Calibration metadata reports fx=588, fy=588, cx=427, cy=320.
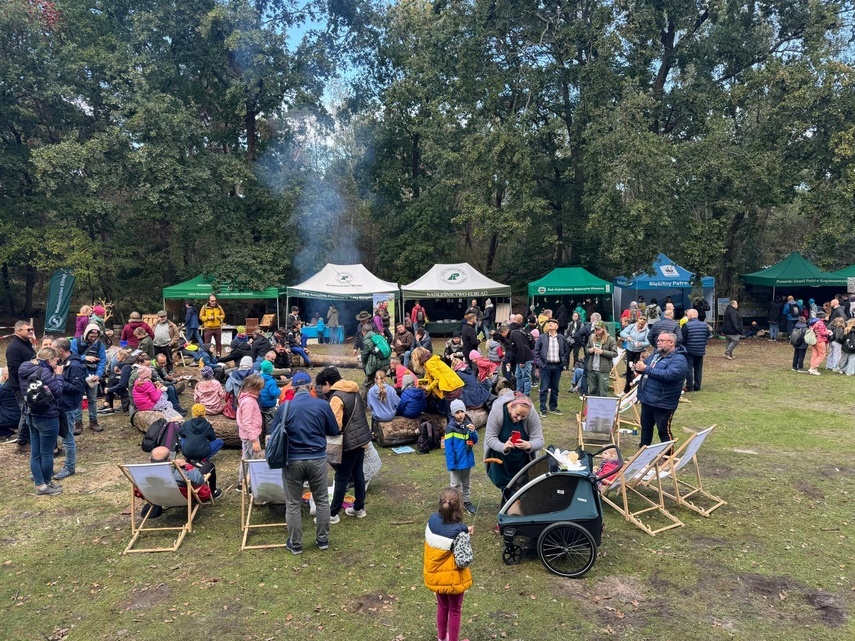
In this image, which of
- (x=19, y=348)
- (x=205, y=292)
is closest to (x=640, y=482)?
(x=19, y=348)

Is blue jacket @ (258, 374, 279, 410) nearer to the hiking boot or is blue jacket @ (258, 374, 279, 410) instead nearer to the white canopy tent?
the hiking boot

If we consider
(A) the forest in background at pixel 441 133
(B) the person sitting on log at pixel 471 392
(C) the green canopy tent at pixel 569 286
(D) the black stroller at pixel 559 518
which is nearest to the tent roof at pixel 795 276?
(A) the forest in background at pixel 441 133

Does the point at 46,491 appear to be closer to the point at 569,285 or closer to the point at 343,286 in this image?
the point at 343,286

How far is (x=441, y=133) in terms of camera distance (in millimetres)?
21781

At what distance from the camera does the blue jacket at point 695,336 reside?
10.4 m

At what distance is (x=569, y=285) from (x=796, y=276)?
7.59 meters

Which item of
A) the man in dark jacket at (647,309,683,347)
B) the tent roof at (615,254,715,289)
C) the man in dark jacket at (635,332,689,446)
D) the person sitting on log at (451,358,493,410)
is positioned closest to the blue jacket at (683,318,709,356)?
the man in dark jacket at (647,309,683,347)

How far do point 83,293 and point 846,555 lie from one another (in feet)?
82.8

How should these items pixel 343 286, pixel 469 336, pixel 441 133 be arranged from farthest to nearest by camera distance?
pixel 441 133 → pixel 343 286 → pixel 469 336

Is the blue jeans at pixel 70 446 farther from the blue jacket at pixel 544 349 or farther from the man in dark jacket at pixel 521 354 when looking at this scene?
the blue jacket at pixel 544 349

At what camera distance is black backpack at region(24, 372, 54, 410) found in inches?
226

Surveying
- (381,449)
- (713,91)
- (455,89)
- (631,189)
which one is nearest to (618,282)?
(631,189)

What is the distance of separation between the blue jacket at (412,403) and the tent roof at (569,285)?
1091 centimetres

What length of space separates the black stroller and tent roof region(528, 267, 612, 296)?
1381 centimetres
